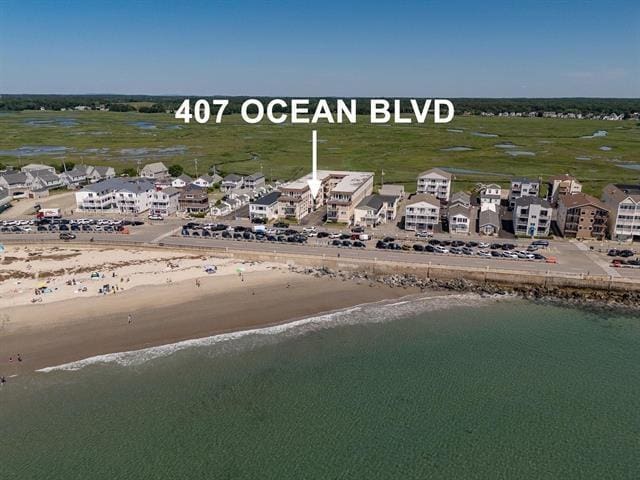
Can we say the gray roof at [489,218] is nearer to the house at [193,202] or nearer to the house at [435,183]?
the house at [435,183]

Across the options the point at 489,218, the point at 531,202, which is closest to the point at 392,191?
the point at 489,218

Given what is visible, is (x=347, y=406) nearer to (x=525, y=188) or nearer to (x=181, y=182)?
(x=525, y=188)

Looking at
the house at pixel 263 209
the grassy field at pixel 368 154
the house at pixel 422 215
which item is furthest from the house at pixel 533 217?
the grassy field at pixel 368 154

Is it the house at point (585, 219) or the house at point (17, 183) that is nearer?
the house at point (585, 219)

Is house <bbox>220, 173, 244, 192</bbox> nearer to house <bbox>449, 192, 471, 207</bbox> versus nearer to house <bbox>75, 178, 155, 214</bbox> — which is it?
house <bbox>75, 178, 155, 214</bbox>

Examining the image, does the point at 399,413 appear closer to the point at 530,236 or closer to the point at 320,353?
the point at 320,353

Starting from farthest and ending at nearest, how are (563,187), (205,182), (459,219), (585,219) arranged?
1. (205,182)
2. (563,187)
3. (459,219)
4. (585,219)
